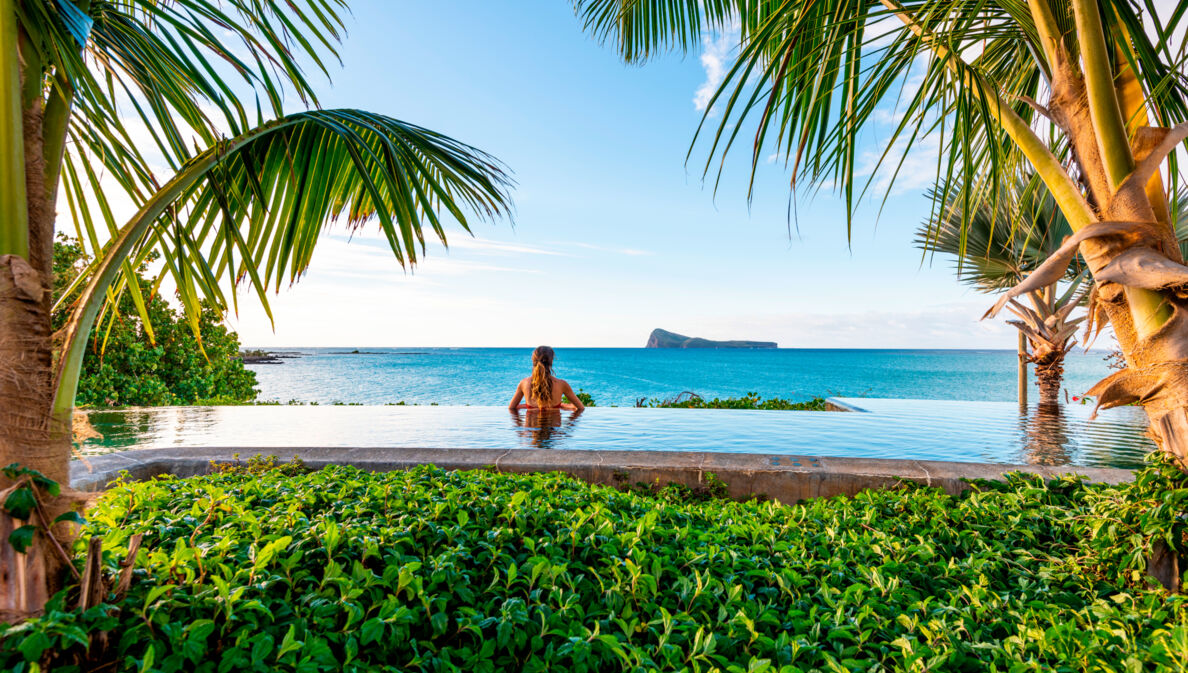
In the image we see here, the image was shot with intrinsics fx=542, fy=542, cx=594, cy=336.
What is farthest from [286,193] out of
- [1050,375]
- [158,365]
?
[158,365]

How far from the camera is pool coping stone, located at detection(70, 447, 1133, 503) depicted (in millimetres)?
3770

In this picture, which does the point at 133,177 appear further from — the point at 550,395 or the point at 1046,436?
the point at 1046,436

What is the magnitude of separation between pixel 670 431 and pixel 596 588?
5148 millimetres

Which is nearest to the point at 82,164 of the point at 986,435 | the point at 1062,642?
the point at 1062,642


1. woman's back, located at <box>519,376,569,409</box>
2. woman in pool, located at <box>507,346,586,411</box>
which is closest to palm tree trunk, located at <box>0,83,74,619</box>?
woman in pool, located at <box>507,346,586,411</box>

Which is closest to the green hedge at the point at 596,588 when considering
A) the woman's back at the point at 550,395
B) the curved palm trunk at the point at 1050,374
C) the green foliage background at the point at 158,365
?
the woman's back at the point at 550,395

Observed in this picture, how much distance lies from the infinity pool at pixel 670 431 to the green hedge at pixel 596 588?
255 cm

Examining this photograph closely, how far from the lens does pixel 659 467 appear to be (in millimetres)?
3992

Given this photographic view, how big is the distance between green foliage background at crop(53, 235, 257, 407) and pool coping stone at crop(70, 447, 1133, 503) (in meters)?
9.35

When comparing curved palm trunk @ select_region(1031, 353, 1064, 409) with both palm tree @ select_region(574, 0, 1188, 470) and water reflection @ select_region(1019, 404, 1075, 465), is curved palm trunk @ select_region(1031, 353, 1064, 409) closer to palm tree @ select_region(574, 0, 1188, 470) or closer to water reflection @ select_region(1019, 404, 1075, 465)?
water reflection @ select_region(1019, 404, 1075, 465)

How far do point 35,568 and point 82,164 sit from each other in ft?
4.73

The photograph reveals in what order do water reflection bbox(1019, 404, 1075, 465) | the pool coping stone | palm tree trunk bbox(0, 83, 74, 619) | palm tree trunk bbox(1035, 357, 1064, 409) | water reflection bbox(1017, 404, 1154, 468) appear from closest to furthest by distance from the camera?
palm tree trunk bbox(0, 83, 74, 619) → the pool coping stone → water reflection bbox(1017, 404, 1154, 468) → water reflection bbox(1019, 404, 1075, 465) → palm tree trunk bbox(1035, 357, 1064, 409)

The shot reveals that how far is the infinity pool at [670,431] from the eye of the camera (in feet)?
19.0

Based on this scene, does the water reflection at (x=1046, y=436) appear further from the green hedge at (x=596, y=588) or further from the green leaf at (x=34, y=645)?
the green leaf at (x=34, y=645)
